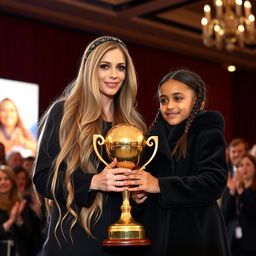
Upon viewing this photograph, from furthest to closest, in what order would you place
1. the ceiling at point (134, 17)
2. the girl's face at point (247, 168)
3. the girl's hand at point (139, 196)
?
1. the ceiling at point (134, 17)
2. the girl's face at point (247, 168)
3. the girl's hand at point (139, 196)

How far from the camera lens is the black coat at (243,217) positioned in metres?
5.65

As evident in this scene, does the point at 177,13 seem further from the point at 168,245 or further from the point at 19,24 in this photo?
the point at 168,245

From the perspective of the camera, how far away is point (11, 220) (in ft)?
16.8

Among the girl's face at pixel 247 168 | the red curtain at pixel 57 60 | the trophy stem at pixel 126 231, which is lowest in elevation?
the trophy stem at pixel 126 231

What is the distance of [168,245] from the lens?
2631 mm

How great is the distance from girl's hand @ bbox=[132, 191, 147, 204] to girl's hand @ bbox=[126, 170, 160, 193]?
0.09 m

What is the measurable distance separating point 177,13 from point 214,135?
7651 mm

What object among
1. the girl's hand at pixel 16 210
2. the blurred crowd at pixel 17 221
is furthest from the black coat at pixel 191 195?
the girl's hand at pixel 16 210

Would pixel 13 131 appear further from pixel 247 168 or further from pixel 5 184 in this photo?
pixel 247 168

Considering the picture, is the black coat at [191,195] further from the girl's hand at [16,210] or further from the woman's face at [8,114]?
the woman's face at [8,114]

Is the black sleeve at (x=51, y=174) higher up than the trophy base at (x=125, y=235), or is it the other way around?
the black sleeve at (x=51, y=174)

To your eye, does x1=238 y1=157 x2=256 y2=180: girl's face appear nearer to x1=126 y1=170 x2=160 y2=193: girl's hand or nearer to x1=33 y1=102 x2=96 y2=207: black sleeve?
x1=126 y1=170 x2=160 y2=193: girl's hand

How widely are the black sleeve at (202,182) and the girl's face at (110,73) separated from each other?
47 cm

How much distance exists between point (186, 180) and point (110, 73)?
0.59 m
